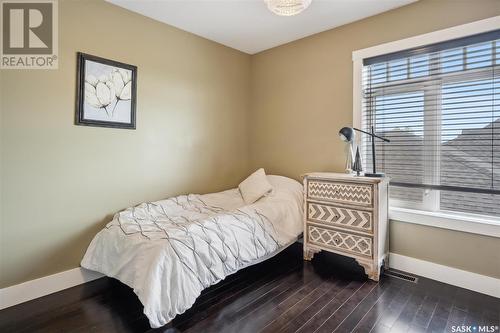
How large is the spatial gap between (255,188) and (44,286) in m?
2.10

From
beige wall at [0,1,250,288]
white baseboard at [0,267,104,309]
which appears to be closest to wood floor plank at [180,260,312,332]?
white baseboard at [0,267,104,309]

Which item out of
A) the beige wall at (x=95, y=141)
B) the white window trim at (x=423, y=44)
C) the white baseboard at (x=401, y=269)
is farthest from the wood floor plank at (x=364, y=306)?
the beige wall at (x=95, y=141)

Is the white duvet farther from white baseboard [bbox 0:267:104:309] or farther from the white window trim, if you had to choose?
the white window trim

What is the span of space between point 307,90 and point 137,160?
212 cm

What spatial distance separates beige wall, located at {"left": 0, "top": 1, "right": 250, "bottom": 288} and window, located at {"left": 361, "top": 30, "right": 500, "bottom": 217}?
1.91 metres

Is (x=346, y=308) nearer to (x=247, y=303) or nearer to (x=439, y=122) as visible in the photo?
(x=247, y=303)

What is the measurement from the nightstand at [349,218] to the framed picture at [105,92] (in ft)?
6.34

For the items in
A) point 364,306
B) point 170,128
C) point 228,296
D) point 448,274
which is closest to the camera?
point 364,306

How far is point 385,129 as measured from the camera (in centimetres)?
280

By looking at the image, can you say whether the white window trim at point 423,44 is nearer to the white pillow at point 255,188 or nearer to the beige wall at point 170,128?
the beige wall at point 170,128

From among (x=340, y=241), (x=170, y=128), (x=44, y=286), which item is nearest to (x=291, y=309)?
(x=340, y=241)

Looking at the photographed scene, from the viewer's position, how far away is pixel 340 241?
102 inches

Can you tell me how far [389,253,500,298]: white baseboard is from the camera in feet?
7.14

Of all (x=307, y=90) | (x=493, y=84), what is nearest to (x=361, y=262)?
(x=493, y=84)
